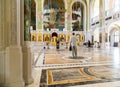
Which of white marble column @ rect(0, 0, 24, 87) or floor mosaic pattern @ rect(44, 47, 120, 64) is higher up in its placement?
white marble column @ rect(0, 0, 24, 87)

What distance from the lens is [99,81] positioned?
4.08 meters

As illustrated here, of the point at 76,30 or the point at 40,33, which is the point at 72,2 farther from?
the point at 40,33

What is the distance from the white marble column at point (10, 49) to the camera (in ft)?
11.1

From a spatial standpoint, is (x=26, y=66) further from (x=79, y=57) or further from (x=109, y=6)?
(x=109, y=6)

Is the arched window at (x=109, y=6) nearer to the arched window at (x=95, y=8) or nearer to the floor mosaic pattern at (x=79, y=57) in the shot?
the arched window at (x=95, y=8)

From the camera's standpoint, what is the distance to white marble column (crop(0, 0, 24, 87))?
11.1ft

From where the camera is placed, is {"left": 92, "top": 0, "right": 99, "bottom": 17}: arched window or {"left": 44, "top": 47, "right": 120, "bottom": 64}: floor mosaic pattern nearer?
{"left": 44, "top": 47, "right": 120, "bottom": 64}: floor mosaic pattern

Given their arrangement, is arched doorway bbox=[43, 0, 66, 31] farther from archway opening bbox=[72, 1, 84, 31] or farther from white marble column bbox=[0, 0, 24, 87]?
white marble column bbox=[0, 0, 24, 87]

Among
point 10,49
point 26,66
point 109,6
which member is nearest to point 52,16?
point 109,6

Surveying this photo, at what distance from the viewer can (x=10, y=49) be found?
11.2ft

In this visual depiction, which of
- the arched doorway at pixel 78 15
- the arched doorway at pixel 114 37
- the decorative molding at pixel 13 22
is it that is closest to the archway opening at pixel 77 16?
the arched doorway at pixel 78 15

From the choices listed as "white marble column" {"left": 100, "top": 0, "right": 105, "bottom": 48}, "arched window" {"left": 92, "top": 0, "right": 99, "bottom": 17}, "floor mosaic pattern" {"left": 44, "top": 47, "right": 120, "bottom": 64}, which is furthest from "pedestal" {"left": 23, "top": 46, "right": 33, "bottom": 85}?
"arched window" {"left": 92, "top": 0, "right": 99, "bottom": 17}

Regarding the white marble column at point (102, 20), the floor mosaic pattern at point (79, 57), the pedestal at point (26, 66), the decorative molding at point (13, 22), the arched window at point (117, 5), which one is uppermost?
the arched window at point (117, 5)

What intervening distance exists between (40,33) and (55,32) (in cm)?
257
